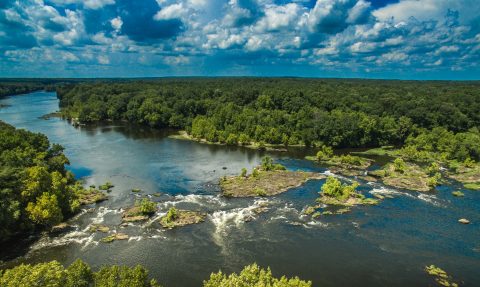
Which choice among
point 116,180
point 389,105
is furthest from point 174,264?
point 389,105

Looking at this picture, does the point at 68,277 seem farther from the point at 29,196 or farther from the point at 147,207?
the point at 29,196

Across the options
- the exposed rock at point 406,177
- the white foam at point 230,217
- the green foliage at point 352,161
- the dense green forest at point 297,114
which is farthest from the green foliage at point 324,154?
the white foam at point 230,217

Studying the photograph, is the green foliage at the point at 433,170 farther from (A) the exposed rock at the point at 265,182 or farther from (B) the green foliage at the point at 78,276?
(B) the green foliage at the point at 78,276

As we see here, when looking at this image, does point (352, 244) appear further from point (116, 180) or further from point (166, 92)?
point (166, 92)

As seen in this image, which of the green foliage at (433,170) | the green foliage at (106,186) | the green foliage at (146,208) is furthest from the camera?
the green foliage at (433,170)

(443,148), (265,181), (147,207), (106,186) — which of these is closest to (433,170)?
(443,148)

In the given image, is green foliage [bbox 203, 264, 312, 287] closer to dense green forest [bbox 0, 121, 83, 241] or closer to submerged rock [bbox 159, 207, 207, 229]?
submerged rock [bbox 159, 207, 207, 229]
